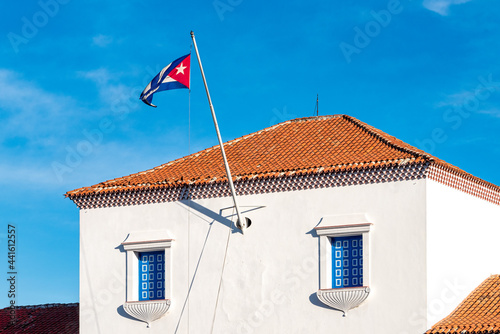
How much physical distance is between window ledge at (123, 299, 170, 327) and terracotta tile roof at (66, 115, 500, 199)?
3.32 metres

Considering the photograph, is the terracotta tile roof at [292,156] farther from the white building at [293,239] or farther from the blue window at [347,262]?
the blue window at [347,262]

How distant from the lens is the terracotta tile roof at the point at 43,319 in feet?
130

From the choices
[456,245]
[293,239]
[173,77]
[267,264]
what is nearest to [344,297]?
[293,239]

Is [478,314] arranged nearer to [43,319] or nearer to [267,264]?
[267,264]

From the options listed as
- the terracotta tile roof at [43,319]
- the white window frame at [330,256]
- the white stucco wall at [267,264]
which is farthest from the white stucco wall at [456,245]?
the terracotta tile roof at [43,319]

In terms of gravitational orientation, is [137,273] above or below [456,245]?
below

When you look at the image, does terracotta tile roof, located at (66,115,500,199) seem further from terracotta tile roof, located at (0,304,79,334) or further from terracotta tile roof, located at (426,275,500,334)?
terracotta tile roof, located at (0,304,79,334)

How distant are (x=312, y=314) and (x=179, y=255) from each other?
445 cm

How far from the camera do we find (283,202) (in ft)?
112

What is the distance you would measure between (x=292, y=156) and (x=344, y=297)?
478cm

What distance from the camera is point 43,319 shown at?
40938mm

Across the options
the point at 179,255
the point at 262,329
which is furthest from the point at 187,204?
the point at 262,329

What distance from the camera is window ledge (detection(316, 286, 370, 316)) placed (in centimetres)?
3238

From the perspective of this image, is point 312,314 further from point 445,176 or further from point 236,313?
point 445,176
